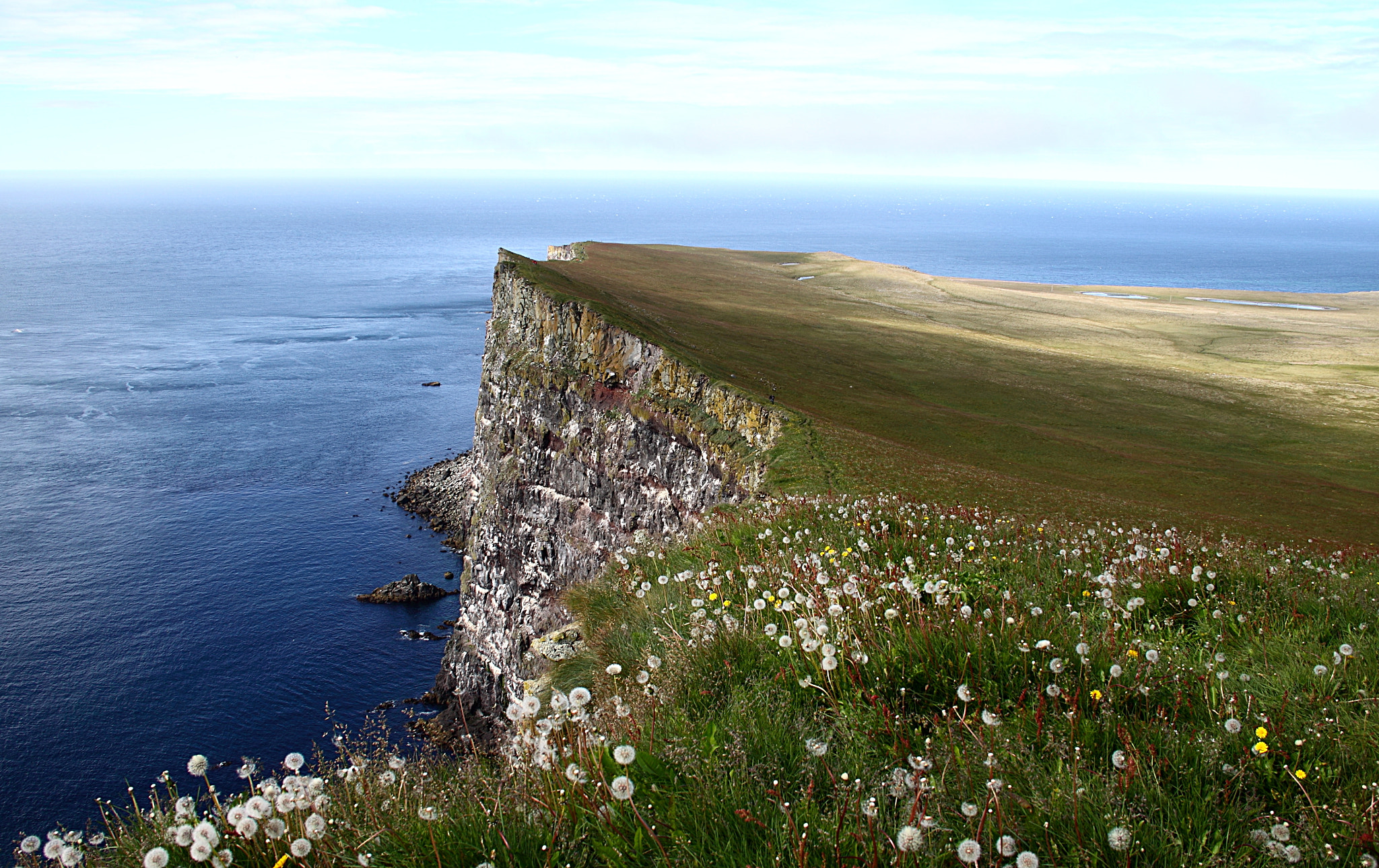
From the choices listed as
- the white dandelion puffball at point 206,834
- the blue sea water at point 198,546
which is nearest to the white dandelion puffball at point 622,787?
the white dandelion puffball at point 206,834

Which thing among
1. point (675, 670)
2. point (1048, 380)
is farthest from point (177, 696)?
point (1048, 380)

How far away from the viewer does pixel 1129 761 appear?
4.45 meters

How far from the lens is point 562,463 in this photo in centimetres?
4831

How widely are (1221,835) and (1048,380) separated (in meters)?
60.6

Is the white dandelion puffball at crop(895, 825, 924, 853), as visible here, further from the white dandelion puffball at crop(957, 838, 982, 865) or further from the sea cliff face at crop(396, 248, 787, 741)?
the sea cliff face at crop(396, 248, 787, 741)

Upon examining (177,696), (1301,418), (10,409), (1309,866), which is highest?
(1309,866)

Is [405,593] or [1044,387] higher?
[1044,387]

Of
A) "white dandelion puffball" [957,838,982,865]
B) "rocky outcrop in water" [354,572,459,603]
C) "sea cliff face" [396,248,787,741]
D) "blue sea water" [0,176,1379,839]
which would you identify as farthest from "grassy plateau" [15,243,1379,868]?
"rocky outcrop in water" [354,572,459,603]

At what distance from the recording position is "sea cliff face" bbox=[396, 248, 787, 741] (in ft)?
129

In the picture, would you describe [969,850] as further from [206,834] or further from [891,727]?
[206,834]

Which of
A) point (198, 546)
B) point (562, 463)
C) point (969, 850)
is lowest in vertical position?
point (198, 546)

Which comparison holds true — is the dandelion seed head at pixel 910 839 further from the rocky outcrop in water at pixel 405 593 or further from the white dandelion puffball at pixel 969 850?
the rocky outcrop in water at pixel 405 593

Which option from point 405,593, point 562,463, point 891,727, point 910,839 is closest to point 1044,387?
point 562,463

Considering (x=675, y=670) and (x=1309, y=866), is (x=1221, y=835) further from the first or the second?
(x=675, y=670)
